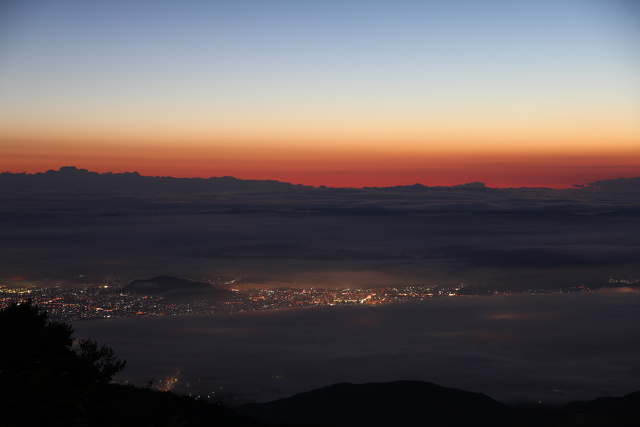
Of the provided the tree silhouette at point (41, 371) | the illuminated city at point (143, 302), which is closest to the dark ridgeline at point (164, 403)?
the tree silhouette at point (41, 371)

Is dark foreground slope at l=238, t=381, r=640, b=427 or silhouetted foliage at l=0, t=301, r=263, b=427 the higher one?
silhouetted foliage at l=0, t=301, r=263, b=427

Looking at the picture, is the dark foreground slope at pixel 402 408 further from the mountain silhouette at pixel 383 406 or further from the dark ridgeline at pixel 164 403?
the dark ridgeline at pixel 164 403

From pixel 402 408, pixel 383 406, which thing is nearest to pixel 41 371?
pixel 402 408

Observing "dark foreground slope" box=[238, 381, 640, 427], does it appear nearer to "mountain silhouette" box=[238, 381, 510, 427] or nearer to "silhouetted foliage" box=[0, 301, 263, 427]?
"mountain silhouette" box=[238, 381, 510, 427]

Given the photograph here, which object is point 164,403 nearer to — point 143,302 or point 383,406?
point 383,406

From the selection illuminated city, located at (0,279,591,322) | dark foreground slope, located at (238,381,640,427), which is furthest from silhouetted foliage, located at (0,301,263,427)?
illuminated city, located at (0,279,591,322)

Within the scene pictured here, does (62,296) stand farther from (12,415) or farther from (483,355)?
(12,415)

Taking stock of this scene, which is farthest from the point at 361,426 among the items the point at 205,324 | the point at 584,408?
the point at 205,324

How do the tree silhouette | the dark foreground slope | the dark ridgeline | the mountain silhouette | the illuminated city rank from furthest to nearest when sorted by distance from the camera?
1. the illuminated city
2. the mountain silhouette
3. the dark foreground slope
4. the dark ridgeline
5. the tree silhouette

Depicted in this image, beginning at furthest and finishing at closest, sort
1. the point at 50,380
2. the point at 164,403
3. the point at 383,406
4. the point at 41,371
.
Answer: the point at 383,406, the point at 164,403, the point at 50,380, the point at 41,371
